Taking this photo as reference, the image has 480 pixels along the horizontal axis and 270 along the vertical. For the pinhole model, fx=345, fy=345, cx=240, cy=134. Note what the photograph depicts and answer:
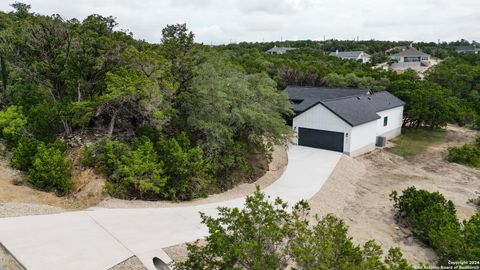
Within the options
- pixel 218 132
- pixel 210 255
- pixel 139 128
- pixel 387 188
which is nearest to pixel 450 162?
pixel 387 188

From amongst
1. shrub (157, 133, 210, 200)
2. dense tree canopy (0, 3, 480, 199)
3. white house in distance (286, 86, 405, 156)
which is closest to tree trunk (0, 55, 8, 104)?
dense tree canopy (0, 3, 480, 199)

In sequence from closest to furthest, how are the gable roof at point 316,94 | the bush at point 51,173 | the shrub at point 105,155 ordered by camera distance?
1. the bush at point 51,173
2. the shrub at point 105,155
3. the gable roof at point 316,94

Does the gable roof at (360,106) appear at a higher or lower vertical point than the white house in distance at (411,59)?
lower

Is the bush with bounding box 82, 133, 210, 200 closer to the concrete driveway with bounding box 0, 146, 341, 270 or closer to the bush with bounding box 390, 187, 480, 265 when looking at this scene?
the concrete driveway with bounding box 0, 146, 341, 270

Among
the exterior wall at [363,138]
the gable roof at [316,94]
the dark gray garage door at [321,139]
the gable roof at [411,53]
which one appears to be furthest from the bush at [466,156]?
the gable roof at [411,53]

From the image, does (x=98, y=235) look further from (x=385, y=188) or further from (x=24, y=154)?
(x=385, y=188)

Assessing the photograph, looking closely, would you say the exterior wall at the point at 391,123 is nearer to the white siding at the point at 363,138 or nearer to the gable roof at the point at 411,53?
the white siding at the point at 363,138

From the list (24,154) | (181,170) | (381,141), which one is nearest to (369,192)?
(181,170)
